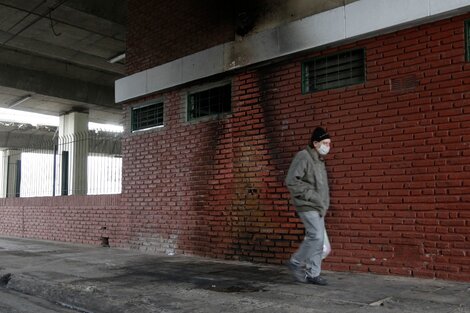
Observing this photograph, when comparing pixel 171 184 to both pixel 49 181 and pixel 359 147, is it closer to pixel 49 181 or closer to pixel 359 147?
pixel 359 147

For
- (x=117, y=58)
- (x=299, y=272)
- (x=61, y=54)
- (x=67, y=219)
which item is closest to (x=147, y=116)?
(x=67, y=219)

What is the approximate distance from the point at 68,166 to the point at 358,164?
32.5 ft

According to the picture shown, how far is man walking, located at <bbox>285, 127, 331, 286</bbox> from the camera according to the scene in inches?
226

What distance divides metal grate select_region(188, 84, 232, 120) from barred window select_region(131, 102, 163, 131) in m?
0.96

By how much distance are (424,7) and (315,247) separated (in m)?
3.27

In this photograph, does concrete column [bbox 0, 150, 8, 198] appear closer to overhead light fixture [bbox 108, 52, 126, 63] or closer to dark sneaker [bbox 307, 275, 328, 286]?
overhead light fixture [bbox 108, 52, 126, 63]

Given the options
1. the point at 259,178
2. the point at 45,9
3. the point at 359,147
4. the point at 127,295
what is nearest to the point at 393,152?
the point at 359,147

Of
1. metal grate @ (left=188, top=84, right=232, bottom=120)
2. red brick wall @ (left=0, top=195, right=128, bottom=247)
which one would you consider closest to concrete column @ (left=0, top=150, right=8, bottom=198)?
red brick wall @ (left=0, top=195, right=128, bottom=247)

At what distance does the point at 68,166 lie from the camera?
46.0 ft

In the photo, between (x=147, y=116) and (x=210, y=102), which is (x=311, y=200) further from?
(x=147, y=116)

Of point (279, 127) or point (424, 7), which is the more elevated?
point (424, 7)

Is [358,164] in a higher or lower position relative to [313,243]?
higher

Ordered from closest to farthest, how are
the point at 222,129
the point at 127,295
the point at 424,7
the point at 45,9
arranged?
1. the point at 127,295
2. the point at 424,7
3. the point at 222,129
4. the point at 45,9

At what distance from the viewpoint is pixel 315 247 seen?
18.8ft
